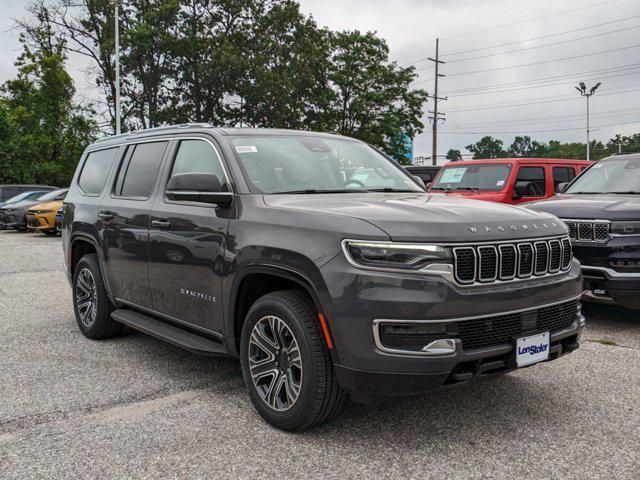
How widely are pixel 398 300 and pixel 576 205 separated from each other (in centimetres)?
411

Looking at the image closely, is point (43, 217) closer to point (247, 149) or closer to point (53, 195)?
point (53, 195)

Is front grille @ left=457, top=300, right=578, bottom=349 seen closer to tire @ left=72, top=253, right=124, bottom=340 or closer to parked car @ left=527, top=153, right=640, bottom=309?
parked car @ left=527, top=153, right=640, bottom=309

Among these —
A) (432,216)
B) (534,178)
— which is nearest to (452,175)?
(534,178)

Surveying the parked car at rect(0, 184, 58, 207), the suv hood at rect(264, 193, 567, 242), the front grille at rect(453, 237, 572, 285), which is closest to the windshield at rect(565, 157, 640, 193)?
the suv hood at rect(264, 193, 567, 242)

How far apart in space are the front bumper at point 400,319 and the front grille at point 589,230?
3.22 metres

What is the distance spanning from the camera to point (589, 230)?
237 inches

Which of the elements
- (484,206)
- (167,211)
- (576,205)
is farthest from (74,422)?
(576,205)

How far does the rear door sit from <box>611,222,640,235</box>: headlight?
430cm

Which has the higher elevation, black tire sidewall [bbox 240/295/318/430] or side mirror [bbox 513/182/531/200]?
side mirror [bbox 513/182/531/200]

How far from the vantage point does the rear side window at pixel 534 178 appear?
10672 millimetres

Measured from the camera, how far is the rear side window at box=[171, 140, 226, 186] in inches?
166

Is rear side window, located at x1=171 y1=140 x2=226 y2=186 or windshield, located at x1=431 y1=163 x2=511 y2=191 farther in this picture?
windshield, located at x1=431 y1=163 x2=511 y2=191

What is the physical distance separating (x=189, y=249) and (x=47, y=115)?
35.1m

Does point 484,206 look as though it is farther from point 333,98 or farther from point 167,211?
point 333,98
